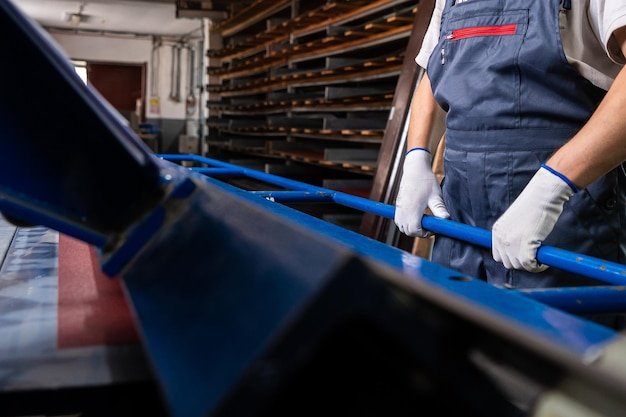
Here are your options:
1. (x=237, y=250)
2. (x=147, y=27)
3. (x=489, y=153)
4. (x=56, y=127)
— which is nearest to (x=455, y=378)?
(x=237, y=250)

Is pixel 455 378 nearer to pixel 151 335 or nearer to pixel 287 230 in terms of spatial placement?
pixel 287 230

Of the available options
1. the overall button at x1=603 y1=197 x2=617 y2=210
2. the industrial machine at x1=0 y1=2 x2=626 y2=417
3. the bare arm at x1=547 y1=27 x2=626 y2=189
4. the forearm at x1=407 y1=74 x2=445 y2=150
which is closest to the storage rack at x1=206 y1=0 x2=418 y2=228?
the forearm at x1=407 y1=74 x2=445 y2=150

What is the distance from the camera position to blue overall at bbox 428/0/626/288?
6.21ft

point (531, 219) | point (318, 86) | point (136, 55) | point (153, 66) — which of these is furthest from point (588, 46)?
point (136, 55)

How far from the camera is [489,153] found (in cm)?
199

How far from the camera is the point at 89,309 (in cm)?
117

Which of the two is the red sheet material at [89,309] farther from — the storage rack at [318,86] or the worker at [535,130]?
the storage rack at [318,86]

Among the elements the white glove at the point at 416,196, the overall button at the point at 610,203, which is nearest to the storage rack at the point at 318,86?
the white glove at the point at 416,196

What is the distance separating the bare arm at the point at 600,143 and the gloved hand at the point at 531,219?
0.04m

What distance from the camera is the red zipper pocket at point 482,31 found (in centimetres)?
195

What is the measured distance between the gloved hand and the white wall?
58.5 ft

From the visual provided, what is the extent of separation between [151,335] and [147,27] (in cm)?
1777

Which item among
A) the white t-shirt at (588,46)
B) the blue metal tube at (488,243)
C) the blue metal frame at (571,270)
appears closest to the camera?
the blue metal frame at (571,270)

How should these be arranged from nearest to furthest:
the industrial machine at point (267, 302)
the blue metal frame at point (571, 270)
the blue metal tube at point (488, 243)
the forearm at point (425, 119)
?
the industrial machine at point (267, 302)
the blue metal frame at point (571, 270)
the blue metal tube at point (488, 243)
the forearm at point (425, 119)
